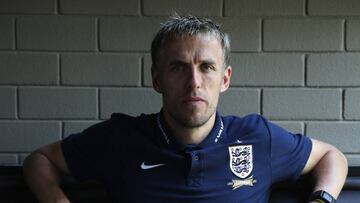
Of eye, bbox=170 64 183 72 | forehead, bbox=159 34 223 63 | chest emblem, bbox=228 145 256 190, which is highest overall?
forehead, bbox=159 34 223 63

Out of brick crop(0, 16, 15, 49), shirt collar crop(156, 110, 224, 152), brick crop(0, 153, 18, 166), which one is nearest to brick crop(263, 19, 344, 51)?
shirt collar crop(156, 110, 224, 152)

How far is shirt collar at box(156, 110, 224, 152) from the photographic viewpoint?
2.08m

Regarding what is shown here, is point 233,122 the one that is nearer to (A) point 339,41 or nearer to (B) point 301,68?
(B) point 301,68

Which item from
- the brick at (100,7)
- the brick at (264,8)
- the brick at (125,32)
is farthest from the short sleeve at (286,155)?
the brick at (100,7)

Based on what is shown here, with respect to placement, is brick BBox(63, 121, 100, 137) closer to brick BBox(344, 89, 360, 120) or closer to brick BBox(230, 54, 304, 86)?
brick BBox(230, 54, 304, 86)

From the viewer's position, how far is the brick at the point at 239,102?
8.40ft

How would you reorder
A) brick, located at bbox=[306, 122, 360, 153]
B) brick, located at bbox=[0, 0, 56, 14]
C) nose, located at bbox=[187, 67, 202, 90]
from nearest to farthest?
1. nose, located at bbox=[187, 67, 202, 90]
2. brick, located at bbox=[0, 0, 56, 14]
3. brick, located at bbox=[306, 122, 360, 153]

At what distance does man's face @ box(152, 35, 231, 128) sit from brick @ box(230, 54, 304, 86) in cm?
51

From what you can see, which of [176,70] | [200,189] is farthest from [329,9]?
[200,189]

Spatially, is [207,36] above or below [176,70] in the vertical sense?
above

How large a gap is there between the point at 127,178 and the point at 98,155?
15cm

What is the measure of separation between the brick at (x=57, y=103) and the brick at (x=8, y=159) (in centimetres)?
21

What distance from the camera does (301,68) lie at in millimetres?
2553

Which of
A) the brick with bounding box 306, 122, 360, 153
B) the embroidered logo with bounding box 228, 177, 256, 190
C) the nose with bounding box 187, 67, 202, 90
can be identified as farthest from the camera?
the brick with bounding box 306, 122, 360, 153
